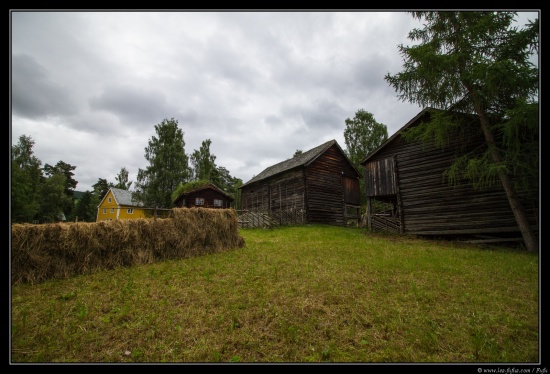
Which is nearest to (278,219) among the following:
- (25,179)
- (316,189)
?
(316,189)

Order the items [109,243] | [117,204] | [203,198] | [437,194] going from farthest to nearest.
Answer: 1. [117,204]
2. [203,198]
3. [437,194]
4. [109,243]

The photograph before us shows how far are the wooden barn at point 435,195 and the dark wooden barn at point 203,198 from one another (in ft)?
69.0

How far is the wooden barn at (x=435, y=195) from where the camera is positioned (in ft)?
37.0

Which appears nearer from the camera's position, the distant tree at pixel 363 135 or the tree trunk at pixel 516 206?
the tree trunk at pixel 516 206

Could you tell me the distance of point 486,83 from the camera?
29.0 ft

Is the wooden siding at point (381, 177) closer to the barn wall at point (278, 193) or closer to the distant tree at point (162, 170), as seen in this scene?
the barn wall at point (278, 193)

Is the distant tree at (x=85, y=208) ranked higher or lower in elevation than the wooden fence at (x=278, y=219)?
higher

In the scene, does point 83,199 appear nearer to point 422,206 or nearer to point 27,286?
point 27,286

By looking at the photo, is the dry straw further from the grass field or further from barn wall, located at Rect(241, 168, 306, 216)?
barn wall, located at Rect(241, 168, 306, 216)

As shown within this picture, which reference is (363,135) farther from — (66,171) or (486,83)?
(66,171)

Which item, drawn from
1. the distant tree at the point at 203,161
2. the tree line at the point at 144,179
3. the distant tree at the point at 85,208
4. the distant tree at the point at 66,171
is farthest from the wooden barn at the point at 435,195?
the distant tree at the point at 66,171

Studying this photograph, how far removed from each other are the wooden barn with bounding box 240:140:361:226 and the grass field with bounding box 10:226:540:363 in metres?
14.7

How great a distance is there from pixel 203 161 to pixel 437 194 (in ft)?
125

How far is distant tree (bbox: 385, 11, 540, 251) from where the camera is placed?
8.56 meters
